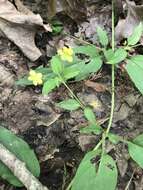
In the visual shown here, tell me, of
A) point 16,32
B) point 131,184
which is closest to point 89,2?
point 16,32

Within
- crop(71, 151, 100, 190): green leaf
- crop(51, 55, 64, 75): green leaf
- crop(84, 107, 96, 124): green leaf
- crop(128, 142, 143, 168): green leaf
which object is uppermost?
crop(51, 55, 64, 75): green leaf

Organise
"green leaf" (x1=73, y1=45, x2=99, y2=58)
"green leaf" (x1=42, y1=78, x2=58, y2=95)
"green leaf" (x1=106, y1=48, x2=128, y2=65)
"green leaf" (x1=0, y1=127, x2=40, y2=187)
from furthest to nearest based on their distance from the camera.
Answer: "green leaf" (x1=73, y1=45, x2=99, y2=58) < "green leaf" (x1=106, y1=48, x2=128, y2=65) < "green leaf" (x1=42, y1=78, x2=58, y2=95) < "green leaf" (x1=0, y1=127, x2=40, y2=187)

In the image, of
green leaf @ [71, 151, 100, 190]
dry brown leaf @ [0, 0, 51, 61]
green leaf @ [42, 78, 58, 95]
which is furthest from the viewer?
dry brown leaf @ [0, 0, 51, 61]

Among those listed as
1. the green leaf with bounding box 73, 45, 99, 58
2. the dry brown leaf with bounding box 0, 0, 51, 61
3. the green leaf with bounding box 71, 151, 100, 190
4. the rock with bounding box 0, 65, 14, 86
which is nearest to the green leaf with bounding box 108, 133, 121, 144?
the green leaf with bounding box 71, 151, 100, 190

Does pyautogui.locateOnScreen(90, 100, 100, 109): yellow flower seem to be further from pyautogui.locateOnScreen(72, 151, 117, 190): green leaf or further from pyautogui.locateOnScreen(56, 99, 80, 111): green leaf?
pyautogui.locateOnScreen(72, 151, 117, 190): green leaf

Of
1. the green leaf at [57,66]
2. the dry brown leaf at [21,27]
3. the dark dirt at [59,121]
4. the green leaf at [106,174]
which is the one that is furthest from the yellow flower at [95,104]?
the dry brown leaf at [21,27]

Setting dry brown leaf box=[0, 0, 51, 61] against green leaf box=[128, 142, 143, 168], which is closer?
green leaf box=[128, 142, 143, 168]

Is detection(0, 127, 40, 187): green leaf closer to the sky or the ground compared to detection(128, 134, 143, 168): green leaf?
closer to the sky
